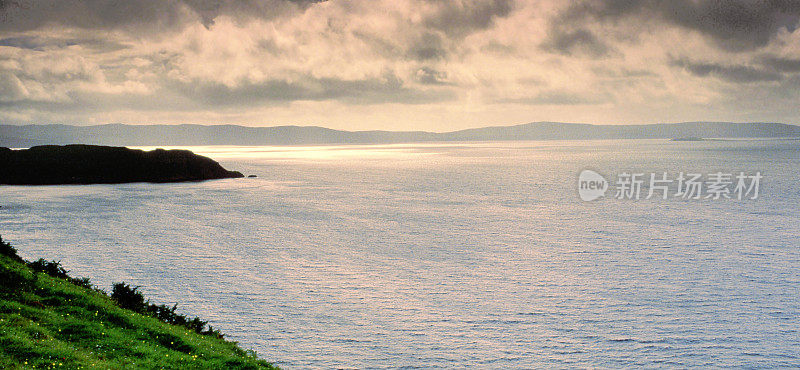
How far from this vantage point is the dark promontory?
15450 cm

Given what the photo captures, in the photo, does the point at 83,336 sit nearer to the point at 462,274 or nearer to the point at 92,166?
the point at 462,274

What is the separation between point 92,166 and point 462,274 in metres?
142

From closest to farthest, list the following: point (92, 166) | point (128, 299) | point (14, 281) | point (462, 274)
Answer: point (14, 281) → point (128, 299) → point (462, 274) → point (92, 166)

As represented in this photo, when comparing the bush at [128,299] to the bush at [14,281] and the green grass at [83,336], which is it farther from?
the bush at [14,281]

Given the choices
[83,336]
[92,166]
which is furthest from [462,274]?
[92,166]

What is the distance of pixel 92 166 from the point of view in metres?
159

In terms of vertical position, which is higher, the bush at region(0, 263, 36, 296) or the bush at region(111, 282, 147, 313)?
the bush at region(0, 263, 36, 296)

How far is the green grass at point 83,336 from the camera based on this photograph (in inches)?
832

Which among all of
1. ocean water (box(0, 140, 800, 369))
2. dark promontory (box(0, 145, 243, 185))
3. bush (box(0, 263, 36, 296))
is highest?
dark promontory (box(0, 145, 243, 185))

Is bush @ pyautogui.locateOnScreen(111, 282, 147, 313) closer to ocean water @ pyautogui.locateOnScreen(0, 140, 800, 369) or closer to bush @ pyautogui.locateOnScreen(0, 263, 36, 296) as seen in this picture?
bush @ pyautogui.locateOnScreen(0, 263, 36, 296)

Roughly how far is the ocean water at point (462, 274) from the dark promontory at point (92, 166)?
54.4 meters

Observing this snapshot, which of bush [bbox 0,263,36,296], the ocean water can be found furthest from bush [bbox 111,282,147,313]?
the ocean water

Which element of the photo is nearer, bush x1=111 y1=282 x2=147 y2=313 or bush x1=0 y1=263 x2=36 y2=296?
bush x1=0 y1=263 x2=36 y2=296

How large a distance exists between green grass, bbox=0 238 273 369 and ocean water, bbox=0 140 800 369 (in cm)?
569
